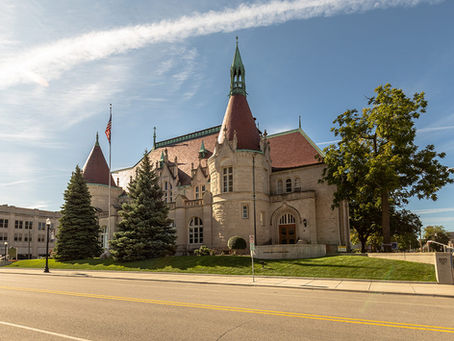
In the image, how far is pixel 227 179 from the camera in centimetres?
3666

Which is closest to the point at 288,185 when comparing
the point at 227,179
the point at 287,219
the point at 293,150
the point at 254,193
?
the point at 287,219

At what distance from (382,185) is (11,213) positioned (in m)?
71.9

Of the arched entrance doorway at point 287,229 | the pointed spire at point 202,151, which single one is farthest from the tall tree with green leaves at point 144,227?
the arched entrance doorway at point 287,229

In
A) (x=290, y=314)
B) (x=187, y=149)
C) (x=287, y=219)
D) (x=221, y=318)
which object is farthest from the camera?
(x=187, y=149)

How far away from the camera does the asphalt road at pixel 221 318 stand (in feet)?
25.3

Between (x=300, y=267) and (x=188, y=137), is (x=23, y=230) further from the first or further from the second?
(x=300, y=267)

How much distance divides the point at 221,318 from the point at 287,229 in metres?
27.8

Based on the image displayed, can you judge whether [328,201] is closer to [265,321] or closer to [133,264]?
[133,264]

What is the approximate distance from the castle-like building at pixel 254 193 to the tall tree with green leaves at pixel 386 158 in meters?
4.31

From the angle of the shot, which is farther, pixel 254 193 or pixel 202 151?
pixel 202 151

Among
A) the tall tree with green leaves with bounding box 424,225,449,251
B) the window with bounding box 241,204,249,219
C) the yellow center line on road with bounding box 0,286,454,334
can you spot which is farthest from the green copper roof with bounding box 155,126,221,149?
the tall tree with green leaves with bounding box 424,225,449,251

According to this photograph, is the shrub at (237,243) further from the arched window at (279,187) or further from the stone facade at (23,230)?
the stone facade at (23,230)

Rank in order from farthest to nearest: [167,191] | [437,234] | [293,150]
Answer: [437,234] < [167,191] < [293,150]

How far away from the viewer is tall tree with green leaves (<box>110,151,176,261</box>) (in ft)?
110
